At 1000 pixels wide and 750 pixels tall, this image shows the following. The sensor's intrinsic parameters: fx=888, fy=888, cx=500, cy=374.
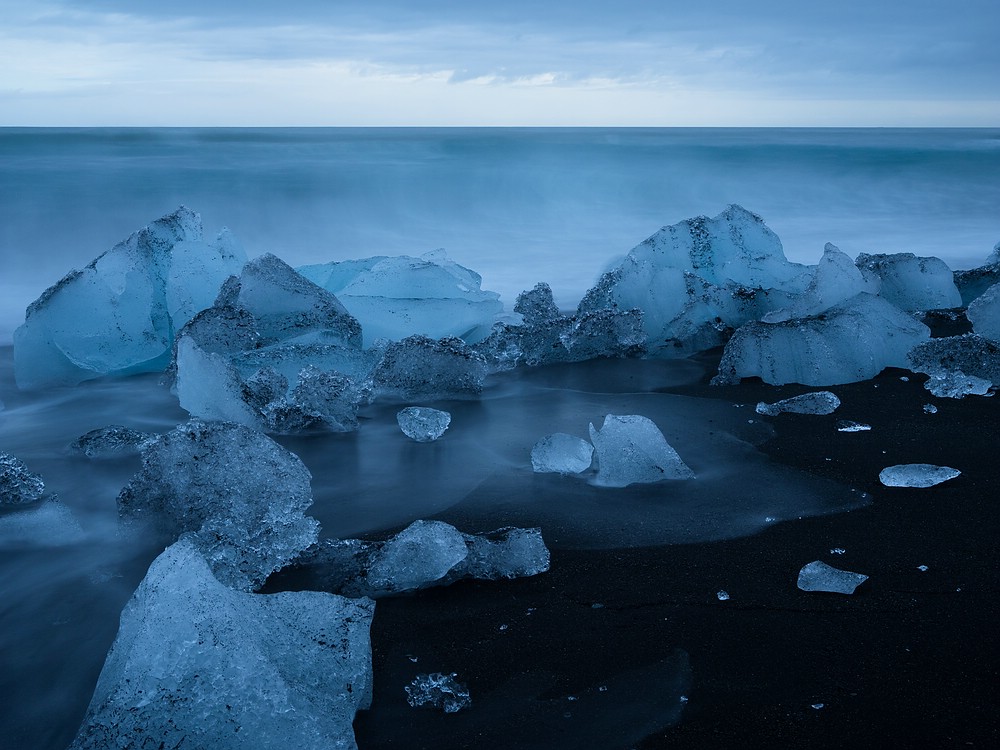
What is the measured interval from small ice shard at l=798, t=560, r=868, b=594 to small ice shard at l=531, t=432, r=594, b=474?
2.42 ft

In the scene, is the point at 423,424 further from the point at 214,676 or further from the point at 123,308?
the point at 123,308

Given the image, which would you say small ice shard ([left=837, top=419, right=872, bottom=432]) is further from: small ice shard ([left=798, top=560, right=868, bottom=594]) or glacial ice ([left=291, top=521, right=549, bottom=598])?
glacial ice ([left=291, top=521, right=549, bottom=598])

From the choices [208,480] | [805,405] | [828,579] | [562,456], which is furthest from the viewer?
[805,405]

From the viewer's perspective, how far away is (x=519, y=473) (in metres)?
2.51

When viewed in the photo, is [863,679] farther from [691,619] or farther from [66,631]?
[66,631]

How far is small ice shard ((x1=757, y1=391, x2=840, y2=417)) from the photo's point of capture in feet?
9.64

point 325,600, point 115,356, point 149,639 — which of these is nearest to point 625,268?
point 115,356

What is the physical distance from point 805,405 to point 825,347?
475 mm

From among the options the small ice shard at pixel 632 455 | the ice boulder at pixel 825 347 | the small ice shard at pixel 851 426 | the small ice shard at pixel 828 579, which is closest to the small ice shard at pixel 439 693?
the small ice shard at pixel 828 579

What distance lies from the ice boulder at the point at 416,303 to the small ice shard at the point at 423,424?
3.48ft

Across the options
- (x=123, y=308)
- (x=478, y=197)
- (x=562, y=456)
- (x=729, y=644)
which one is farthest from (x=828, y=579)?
(x=478, y=197)

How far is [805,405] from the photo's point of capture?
2957 mm

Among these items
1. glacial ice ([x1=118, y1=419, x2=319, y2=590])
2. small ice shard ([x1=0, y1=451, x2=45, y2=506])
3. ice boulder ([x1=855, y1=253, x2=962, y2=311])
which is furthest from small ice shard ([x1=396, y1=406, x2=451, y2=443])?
ice boulder ([x1=855, y1=253, x2=962, y2=311])

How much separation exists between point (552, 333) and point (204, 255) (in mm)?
1676
